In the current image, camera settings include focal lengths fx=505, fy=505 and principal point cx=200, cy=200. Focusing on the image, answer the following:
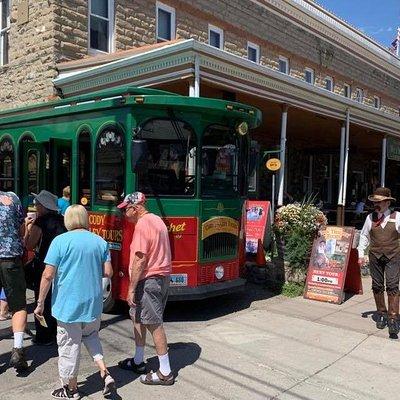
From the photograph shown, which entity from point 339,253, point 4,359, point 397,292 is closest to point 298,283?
point 339,253

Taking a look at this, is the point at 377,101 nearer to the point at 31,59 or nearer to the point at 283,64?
the point at 283,64

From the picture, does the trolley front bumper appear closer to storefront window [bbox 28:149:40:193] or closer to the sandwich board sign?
the sandwich board sign

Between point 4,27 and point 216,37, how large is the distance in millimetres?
6262

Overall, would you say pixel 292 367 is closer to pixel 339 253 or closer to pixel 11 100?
pixel 339 253

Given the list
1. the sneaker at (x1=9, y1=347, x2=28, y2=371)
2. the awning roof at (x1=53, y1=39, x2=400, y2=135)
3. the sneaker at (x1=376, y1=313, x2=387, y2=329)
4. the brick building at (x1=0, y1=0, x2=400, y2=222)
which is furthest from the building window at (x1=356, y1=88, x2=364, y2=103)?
the sneaker at (x1=9, y1=347, x2=28, y2=371)

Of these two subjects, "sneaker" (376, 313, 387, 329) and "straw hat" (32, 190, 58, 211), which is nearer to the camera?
"straw hat" (32, 190, 58, 211)

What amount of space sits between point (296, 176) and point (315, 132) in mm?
2974

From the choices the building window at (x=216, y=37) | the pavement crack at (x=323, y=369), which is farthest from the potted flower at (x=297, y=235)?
the building window at (x=216, y=37)

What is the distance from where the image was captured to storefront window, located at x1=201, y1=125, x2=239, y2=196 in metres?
6.68

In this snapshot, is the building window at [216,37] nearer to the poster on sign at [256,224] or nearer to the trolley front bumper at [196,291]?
the poster on sign at [256,224]

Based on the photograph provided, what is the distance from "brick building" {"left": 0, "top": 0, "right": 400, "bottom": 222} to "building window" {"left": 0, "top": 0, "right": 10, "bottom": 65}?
0.03m

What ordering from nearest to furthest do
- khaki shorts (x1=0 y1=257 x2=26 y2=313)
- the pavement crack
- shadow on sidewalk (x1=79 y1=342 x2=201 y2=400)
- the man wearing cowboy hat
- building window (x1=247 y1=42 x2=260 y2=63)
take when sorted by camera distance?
shadow on sidewalk (x1=79 y1=342 x2=201 y2=400) → the pavement crack → khaki shorts (x1=0 y1=257 x2=26 y2=313) → the man wearing cowboy hat → building window (x1=247 y1=42 x2=260 y2=63)

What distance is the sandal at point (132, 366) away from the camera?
4.74m

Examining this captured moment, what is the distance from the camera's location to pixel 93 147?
6.86m
